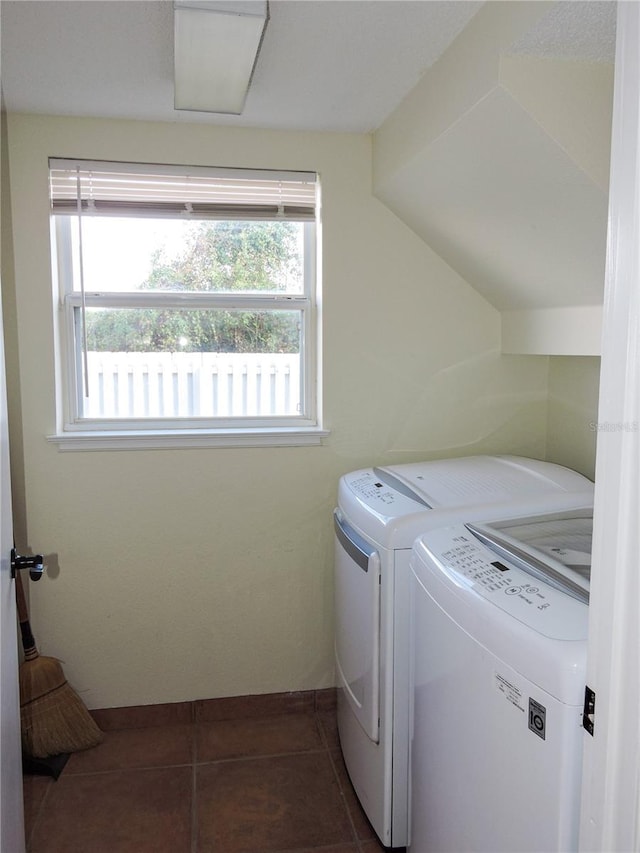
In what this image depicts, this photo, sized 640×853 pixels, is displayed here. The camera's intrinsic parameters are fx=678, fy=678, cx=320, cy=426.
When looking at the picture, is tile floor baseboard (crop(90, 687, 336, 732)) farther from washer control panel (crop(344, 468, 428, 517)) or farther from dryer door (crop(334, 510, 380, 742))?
washer control panel (crop(344, 468, 428, 517))

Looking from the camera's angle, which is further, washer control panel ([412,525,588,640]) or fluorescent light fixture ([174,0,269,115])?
fluorescent light fixture ([174,0,269,115])

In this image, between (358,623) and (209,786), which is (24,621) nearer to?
(209,786)

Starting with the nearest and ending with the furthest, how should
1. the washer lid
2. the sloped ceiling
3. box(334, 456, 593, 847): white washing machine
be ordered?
the washer lid, the sloped ceiling, box(334, 456, 593, 847): white washing machine

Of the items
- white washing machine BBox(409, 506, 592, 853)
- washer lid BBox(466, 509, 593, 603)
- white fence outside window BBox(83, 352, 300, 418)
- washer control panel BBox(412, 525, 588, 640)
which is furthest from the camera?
white fence outside window BBox(83, 352, 300, 418)

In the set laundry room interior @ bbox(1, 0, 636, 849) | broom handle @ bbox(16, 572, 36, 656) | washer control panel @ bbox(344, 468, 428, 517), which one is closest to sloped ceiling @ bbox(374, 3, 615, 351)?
laundry room interior @ bbox(1, 0, 636, 849)

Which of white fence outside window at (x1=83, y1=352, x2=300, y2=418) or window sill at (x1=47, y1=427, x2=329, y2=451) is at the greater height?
white fence outside window at (x1=83, y1=352, x2=300, y2=418)

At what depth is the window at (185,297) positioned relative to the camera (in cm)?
248

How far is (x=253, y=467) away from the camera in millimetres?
2594

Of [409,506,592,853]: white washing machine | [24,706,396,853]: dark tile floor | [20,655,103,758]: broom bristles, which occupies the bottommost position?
[24,706,396,853]: dark tile floor

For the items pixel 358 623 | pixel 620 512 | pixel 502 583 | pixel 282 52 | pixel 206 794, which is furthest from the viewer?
pixel 206 794

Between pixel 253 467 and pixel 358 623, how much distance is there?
0.76m

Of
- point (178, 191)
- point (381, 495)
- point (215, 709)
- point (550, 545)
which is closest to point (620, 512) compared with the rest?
point (550, 545)

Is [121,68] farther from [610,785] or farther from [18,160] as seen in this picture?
[610,785]

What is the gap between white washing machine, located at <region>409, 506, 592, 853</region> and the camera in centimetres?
110
